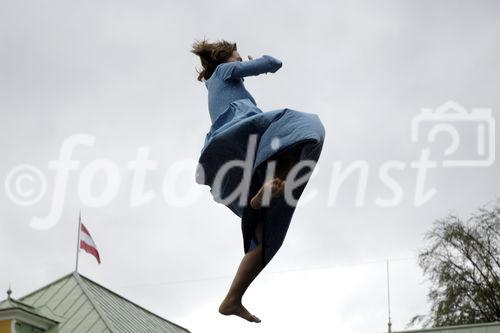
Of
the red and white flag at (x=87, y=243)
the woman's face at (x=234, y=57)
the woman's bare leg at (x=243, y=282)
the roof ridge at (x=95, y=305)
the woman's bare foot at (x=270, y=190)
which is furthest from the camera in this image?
the red and white flag at (x=87, y=243)

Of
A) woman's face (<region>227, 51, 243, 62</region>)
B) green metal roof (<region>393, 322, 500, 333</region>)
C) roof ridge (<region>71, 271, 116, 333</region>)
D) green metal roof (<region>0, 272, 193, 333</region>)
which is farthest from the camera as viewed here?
green metal roof (<region>0, 272, 193, 333</region>)

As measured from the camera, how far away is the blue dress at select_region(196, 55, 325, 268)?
205 inches

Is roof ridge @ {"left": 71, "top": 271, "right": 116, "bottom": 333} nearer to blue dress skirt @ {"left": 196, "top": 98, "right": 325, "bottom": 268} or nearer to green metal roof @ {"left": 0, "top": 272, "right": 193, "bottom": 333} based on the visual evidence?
green metal roof @ {"left": 0, "top": 272, "right": 193, "bottom": 333}

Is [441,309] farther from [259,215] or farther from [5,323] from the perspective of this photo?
[259,215]

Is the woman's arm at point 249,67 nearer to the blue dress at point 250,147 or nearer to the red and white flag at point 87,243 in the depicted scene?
the blue dress at point 250,147

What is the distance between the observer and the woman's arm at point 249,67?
18.1ft

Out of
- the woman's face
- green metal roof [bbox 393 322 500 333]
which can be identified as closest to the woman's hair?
the woman's face

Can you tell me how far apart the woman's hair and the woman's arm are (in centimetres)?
14

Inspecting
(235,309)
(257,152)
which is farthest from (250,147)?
(235,309)

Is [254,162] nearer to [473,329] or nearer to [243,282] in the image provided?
[243,282]

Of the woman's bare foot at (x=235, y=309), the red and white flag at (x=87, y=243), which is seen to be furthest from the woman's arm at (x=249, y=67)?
the red and white flag at (x=87, y=243)

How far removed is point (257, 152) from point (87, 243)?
23.8 m

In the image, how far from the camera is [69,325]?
28.3 metres

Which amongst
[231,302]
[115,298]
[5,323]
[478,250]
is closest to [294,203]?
[231,302]
